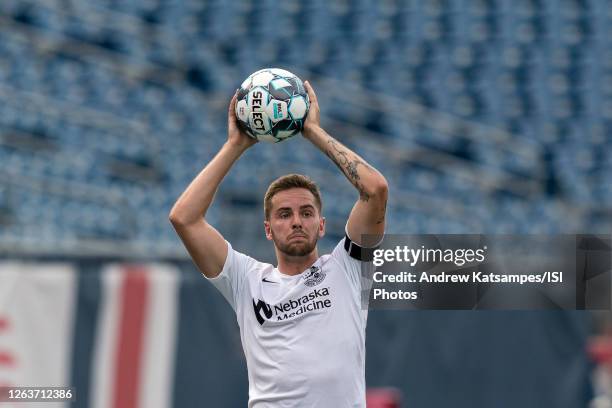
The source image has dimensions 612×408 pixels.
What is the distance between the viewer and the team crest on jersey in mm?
4375

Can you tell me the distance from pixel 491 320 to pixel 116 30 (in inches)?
501

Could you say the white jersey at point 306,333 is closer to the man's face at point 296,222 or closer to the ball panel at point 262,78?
the man's face at point 296,222

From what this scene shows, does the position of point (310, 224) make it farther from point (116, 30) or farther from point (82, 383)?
point (116, 30)

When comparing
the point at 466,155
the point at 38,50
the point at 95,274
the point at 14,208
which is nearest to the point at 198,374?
the point at 95,274

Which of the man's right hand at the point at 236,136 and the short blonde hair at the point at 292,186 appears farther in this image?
the man's right hand at the point at 236,136

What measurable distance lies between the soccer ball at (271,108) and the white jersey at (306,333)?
0.58 m

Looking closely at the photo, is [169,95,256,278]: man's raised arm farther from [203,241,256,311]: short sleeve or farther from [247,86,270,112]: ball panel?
[247,86,270,112]: ball panel

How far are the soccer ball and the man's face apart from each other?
38cm

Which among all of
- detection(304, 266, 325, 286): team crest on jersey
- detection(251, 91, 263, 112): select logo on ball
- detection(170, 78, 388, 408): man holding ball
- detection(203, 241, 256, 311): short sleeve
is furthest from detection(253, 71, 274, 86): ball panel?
detection(304, 266, 325, 286): team crest on jersey

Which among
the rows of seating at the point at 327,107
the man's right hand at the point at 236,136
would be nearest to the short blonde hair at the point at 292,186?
the man's right hand at the point at 236,136

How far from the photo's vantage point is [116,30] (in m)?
17.9

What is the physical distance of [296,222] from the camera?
429 centimetres

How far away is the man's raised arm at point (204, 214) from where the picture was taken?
14.6 feet

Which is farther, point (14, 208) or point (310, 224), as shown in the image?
point (14, 208)
